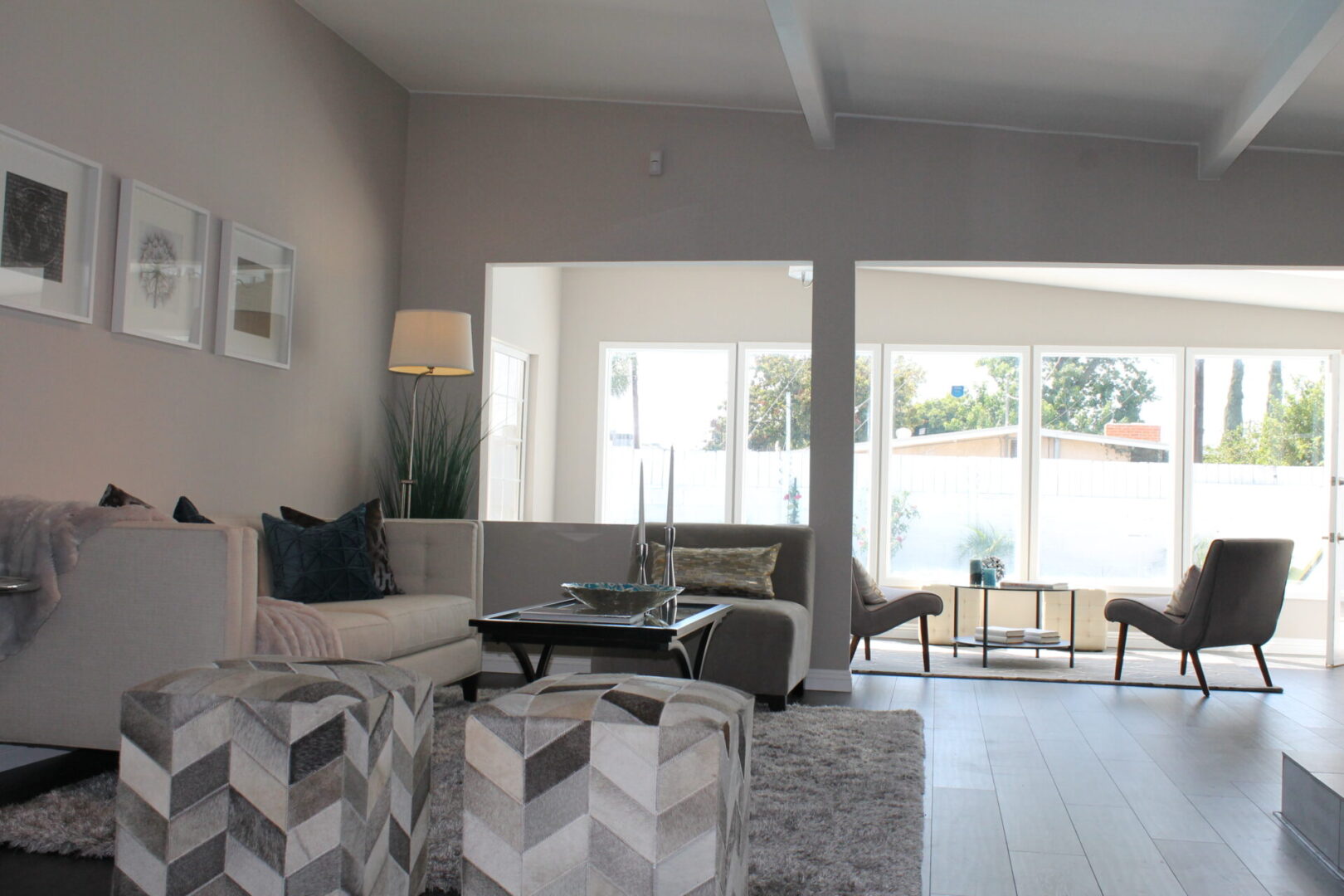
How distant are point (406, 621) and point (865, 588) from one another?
311 centimetres

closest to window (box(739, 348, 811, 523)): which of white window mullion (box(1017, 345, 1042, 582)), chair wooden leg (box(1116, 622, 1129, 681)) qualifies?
white window mullion (box(1017, 345, 1042, 582))

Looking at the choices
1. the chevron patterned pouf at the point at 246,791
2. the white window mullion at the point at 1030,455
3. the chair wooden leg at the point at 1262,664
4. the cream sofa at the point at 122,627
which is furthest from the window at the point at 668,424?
the chevron patterned pouf at the point at 246,791

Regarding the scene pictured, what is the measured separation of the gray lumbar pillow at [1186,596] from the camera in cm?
584

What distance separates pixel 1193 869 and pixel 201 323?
3.72m

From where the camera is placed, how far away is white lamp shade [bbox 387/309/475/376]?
17.3 ft

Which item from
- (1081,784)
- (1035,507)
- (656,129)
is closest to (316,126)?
(656,129)

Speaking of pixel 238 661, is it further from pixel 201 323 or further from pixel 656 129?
pixel 656 129

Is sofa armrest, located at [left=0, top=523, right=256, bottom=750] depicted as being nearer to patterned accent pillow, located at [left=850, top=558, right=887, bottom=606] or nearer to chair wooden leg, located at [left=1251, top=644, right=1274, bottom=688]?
patterned accent pillow, located at [left=850, top=558, right=887, bottom=606]

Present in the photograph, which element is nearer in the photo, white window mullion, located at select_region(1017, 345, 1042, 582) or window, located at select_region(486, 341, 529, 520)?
window, located at select_region(486, 341, 529, 520)

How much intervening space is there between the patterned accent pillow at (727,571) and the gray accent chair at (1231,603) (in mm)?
2136

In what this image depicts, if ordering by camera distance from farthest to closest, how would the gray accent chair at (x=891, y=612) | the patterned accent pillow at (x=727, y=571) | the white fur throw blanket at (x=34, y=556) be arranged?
the gray accent chair at (x=891, y=612), the patterned accent pillow at (x=727, y=571), the white fur throw blanket at (x=34, y=556)

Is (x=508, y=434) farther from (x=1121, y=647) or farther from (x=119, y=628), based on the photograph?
(x=119, y=628)

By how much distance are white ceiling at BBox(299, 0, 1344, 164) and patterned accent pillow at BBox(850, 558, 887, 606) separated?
2419 mm

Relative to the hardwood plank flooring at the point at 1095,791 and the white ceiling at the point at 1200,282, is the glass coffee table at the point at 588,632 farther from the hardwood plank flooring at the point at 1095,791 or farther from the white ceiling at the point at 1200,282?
the white ceiling at the point at 1200,282
